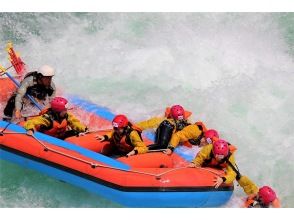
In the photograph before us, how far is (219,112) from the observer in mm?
9664

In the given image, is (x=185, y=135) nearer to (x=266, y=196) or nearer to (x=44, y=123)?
(x=266, y=196)

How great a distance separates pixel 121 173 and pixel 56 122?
3.53 ft

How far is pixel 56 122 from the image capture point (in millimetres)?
7445

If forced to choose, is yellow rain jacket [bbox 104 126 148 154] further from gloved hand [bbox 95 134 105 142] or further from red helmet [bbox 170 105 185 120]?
red helmet [bbox 170 105 185 120]

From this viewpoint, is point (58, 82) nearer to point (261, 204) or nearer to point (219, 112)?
point (219, 112)

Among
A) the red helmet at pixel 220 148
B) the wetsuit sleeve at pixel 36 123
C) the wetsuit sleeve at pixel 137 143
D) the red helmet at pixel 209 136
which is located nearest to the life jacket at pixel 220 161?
the red helmet at pixel 220 148

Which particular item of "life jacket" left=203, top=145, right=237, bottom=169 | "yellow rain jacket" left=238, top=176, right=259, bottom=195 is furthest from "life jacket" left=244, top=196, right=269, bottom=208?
"life jacket" left=203, top=145, right=237, bottom=169

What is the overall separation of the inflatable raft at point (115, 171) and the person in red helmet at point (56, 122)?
132 mm

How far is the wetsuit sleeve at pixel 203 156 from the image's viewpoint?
7.24m

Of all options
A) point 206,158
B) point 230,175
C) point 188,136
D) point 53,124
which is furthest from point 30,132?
point 230,175

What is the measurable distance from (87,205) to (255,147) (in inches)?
110

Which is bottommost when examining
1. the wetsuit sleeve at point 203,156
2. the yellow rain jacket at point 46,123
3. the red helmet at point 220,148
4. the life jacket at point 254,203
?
the life jacket at point 254,203

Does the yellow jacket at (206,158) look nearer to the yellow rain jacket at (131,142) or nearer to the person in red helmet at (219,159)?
the person in red helmet at (219,159)

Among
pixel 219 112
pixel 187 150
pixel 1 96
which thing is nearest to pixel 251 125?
pixel 219 112
